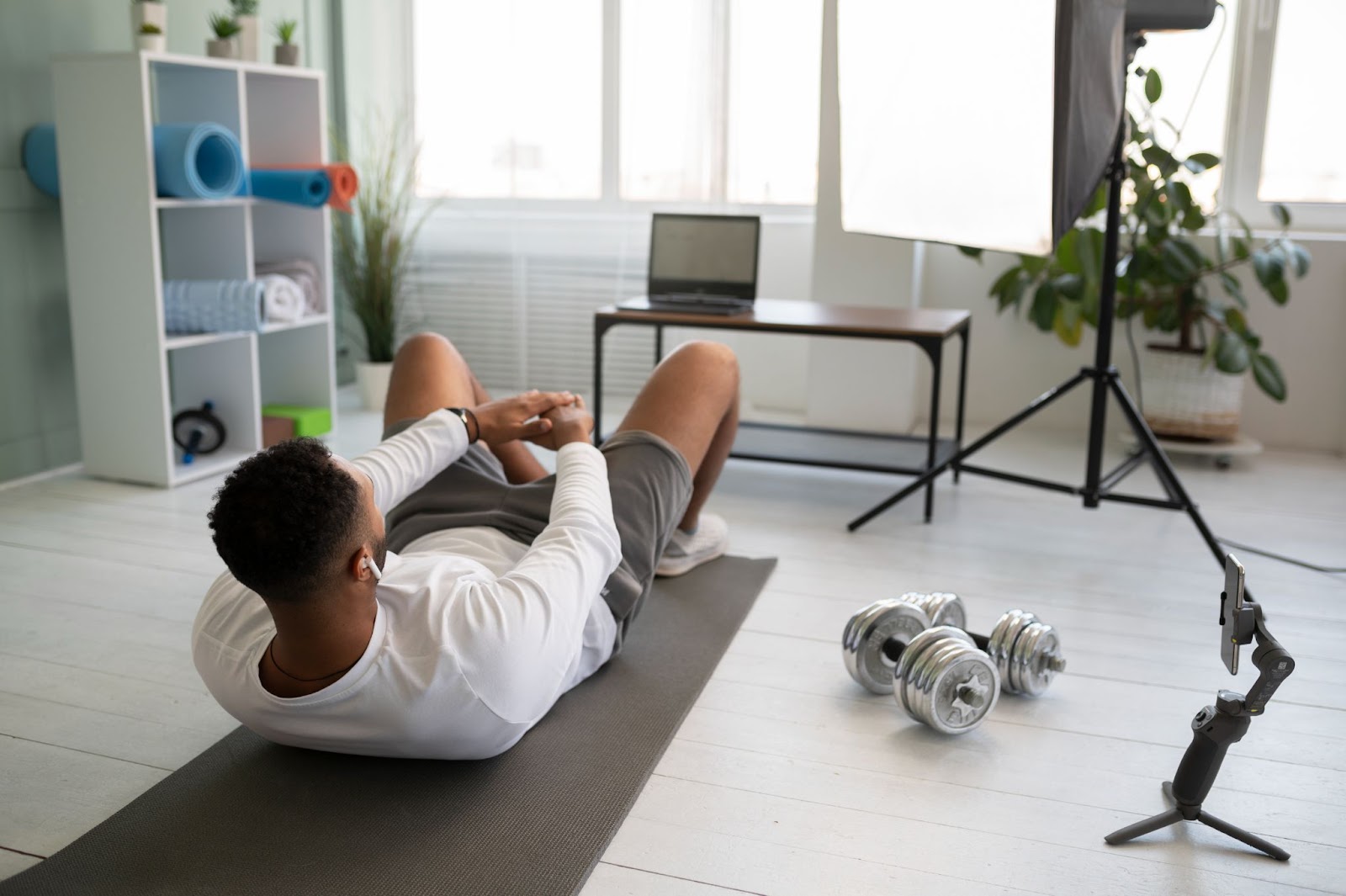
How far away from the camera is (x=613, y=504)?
1775 millimetres

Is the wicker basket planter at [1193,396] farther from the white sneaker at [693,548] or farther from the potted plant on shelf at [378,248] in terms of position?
the potted plant on shelf at [378,248]

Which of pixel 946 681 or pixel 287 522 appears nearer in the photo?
pixel 287 522

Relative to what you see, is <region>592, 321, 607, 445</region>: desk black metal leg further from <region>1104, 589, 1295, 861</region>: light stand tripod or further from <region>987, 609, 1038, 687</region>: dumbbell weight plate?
<region>1104, 589, 1295, 861</region>: light stand tripod

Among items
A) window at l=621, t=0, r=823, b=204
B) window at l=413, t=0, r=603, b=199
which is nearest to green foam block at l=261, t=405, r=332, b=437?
window at l=413, t=0, r=603, b=199

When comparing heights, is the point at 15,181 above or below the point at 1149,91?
below

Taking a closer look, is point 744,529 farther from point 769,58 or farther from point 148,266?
point 769,58

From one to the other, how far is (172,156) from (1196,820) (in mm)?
2699

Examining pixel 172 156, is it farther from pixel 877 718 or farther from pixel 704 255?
pixel 877 718

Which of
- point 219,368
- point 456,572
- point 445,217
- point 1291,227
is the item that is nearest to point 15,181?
point 219,368

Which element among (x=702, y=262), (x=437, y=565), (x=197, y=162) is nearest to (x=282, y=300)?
(x=197, y=162)

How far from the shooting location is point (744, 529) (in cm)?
283

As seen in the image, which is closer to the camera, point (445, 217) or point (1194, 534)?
point (1194, 534)

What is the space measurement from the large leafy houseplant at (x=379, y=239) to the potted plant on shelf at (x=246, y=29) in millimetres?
708

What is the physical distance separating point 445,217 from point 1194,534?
3.01m
